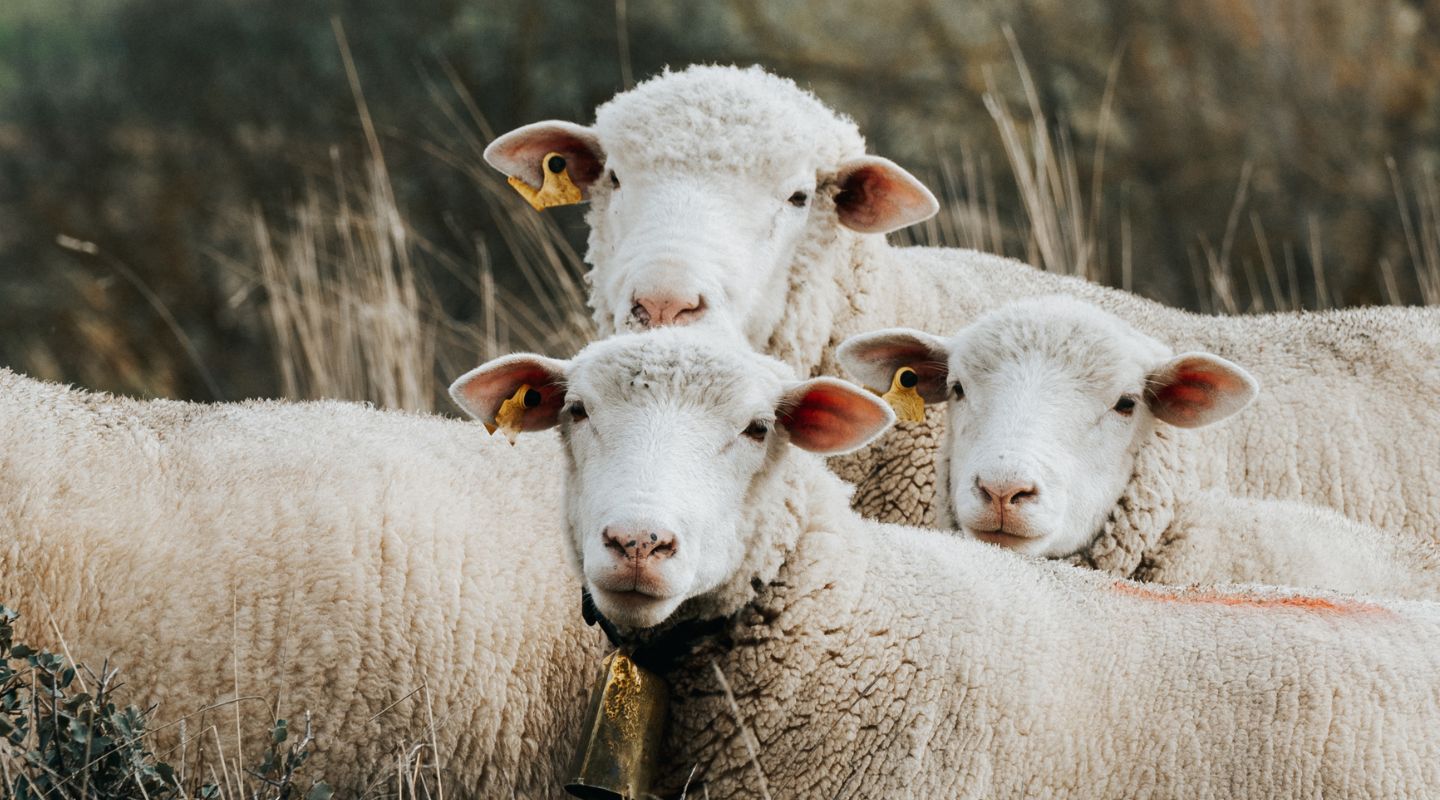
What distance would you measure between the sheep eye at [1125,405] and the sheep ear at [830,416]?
1029 millimetres

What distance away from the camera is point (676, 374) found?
3205mm

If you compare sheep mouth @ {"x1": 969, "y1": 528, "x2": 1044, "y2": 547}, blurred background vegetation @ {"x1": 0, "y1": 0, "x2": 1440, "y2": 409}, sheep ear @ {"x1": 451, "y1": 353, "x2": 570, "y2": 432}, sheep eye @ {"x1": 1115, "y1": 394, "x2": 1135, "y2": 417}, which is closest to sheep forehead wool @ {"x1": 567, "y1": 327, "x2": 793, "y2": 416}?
sheep ear @ {"x1": 451, "y1": 353, "x2": 570, "y2": 432}

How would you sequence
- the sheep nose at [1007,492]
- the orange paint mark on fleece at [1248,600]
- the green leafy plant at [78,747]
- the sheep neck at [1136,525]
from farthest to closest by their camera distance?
the sheep neck at [1136,525] → the sheep nose at [1007,492] → the orange paint mark on fleece at [1248,600] → the green leafy plant at [78,747]

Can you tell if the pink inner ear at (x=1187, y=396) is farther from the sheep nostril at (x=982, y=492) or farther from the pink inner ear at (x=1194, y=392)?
the sheep nostril at (x=982, y=492)

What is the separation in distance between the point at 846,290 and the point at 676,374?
166 cm

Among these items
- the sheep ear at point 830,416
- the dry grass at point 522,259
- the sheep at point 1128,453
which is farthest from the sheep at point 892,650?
the dry grass at point 522,259

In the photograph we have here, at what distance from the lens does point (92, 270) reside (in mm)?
9359

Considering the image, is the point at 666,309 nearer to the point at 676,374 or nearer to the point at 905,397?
the point at 905,397

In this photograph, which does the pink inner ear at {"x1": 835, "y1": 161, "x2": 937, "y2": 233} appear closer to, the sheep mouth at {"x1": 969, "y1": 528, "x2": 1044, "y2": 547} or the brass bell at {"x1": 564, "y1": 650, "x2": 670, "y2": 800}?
the sheep mouth at {"x1": 969, "y1": 528, "x2": 1044, "y2": 547}

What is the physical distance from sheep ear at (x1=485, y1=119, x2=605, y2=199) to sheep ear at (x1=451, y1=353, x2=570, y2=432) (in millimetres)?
1447

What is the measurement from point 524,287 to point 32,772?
→ 20.0 ft

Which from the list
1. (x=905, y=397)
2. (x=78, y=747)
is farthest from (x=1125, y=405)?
(x=78, y=747)

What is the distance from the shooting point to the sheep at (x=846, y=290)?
4.41m

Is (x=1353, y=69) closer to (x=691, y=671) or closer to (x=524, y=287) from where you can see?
(x=524, y=287)
